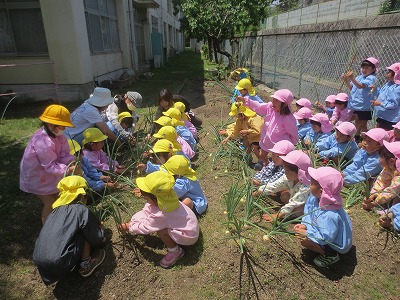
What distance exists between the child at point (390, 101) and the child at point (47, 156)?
14.0 feet

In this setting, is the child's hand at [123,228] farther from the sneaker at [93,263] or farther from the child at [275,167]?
the child at [275,167]

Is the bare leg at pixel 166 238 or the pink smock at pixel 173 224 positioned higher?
the pink smock at pixel 173 224

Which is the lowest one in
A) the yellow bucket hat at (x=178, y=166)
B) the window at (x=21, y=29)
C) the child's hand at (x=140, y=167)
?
the child's hand at (x=140, y=167)

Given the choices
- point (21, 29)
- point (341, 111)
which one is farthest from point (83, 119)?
point (21, 29)

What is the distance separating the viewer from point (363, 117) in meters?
4.80

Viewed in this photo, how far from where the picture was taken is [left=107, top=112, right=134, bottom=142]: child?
4.09 m

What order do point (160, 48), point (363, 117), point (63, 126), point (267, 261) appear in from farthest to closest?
point (160, 48) < point (363, 117) < point (63, 126) < point (267, 261)

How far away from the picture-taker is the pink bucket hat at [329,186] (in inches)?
87.5

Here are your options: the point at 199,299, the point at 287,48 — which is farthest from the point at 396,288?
the point at 287,48

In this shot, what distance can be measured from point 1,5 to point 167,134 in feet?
24.3

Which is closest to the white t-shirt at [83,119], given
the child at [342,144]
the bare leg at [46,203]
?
the bare leg at [46,203]

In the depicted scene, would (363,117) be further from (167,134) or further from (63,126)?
(63,126)

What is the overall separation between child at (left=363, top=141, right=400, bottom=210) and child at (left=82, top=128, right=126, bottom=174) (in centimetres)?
283

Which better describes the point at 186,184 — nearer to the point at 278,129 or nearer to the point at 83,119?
the point at 278,129
